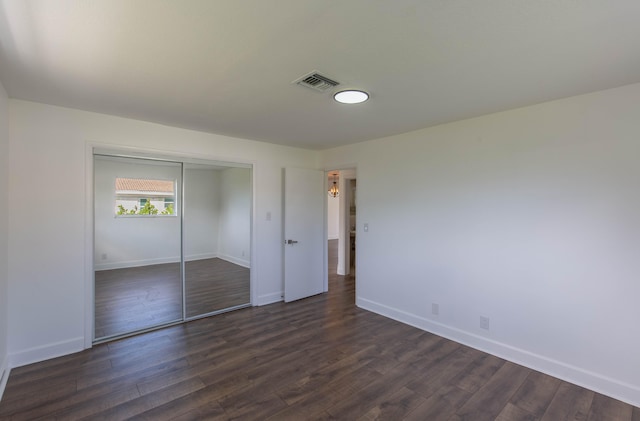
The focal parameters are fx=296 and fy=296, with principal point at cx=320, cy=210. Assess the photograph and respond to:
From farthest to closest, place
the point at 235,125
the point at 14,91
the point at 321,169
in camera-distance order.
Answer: the point at 321,169 → the point at 235,125 → the point at 14,91

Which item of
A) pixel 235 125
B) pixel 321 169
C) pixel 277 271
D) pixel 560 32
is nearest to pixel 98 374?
pixel 277 271

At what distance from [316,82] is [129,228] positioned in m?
2.86

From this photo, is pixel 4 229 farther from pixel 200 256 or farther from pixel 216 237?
pixel 216 237

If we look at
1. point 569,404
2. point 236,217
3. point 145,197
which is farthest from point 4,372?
point 569,404

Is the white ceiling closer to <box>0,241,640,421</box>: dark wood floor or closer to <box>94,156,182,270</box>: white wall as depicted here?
<box>94,156,182,270</box>: white wall

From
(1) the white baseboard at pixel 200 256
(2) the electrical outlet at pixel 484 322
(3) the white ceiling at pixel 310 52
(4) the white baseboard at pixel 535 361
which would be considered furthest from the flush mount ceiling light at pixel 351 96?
(1) the white baseboard at pixel 200 256

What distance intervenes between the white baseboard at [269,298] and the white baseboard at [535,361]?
179cm

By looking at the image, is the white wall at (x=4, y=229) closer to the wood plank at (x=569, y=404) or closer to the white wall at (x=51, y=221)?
the white wall at (x=51, y=221)

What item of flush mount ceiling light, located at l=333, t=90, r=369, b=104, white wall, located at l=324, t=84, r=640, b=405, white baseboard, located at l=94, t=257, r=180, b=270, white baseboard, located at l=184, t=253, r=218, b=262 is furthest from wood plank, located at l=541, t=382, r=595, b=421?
white baseboard, located at l=94, t=257, r=180, b=270

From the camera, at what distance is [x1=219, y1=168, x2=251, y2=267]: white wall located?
431 centimetres

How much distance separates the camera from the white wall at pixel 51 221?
9.00ft

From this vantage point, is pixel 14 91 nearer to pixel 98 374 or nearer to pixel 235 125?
pixel 235 125

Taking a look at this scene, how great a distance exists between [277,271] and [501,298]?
9.95 feet

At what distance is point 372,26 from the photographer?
158 cm
